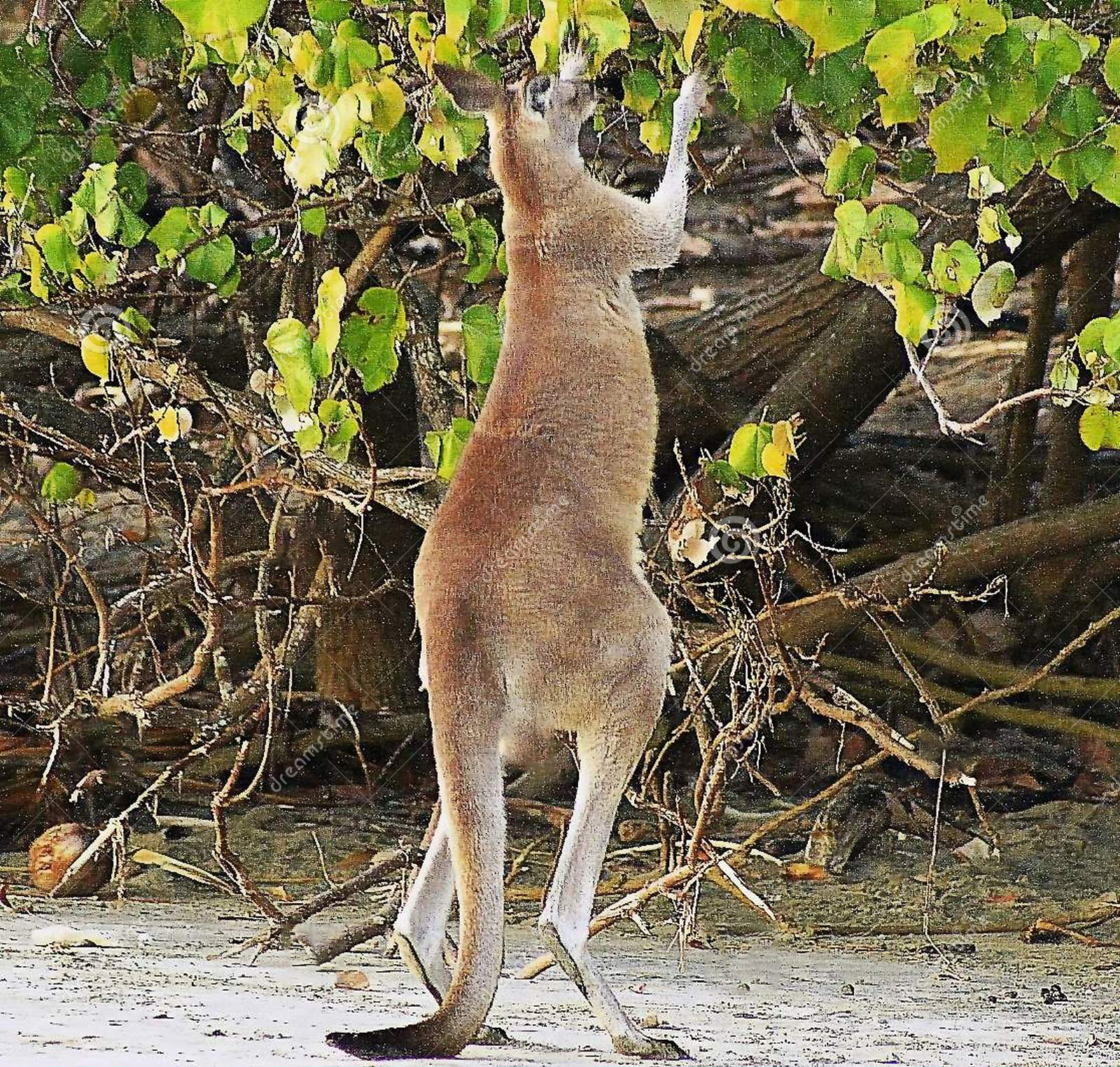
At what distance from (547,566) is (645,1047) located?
25.1 inches

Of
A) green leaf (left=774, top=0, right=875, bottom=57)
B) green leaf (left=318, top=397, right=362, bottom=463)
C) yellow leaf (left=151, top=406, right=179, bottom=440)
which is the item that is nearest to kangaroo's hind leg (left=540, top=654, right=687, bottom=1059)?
green leaf (left=318, top=397, right=362, bottom=463)

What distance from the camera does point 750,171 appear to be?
589 cm

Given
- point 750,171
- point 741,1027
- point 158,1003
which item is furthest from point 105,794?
point 750,171

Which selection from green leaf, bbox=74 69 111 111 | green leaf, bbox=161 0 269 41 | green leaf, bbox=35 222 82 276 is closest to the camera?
green leaf, bbox=161 0 269 41

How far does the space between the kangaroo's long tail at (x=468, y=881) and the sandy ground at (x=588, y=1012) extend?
0.48ft

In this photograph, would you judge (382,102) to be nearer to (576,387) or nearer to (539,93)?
(539,93)

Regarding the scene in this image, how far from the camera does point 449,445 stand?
253 cm

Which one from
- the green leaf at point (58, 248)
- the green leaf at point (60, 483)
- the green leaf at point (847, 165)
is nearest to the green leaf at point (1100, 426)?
the green leaf at point (847, 165)

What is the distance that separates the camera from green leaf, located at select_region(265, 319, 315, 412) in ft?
7.41

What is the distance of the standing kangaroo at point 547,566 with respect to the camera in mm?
2066

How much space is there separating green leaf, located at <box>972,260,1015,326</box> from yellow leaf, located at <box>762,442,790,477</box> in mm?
377

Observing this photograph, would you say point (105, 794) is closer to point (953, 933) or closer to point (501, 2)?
point (953, 933)

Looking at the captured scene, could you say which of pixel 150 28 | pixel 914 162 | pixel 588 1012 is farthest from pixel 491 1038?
pixel 150 28

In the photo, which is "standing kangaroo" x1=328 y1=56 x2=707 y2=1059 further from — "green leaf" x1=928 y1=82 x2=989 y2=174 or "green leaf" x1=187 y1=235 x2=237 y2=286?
"green leaf" x1=187 y1=235 x2=237 y2=286
